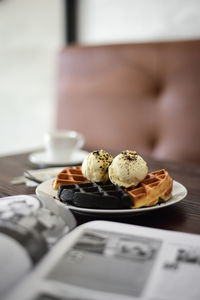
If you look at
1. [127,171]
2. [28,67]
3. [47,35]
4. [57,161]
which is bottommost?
[57,161]

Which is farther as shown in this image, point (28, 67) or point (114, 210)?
point (28, 67)

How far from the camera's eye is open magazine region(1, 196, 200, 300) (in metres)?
0.32

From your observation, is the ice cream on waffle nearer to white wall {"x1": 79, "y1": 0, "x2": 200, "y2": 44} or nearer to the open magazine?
the open magazine

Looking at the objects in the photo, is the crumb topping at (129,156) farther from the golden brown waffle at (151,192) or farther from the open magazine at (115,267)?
the open magazine at (115,267)

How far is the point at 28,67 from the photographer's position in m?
2.29

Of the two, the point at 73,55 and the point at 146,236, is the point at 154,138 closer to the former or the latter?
the point at 73,55

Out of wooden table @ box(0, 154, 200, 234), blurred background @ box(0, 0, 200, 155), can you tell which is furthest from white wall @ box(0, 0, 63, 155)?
wooden table @ box(0, 154, 200, 234)

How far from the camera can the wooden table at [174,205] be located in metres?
0.52

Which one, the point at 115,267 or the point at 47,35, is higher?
the point at 47,35

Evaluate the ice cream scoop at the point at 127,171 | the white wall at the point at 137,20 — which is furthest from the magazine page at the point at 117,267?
the white wall at the point at 137,20

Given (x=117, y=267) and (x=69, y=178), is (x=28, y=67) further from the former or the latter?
(x=117, y=267)

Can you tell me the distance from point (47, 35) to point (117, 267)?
2.04 metres

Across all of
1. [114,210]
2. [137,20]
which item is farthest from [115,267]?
[137,20]

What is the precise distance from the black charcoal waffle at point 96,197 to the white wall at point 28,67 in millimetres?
1719
